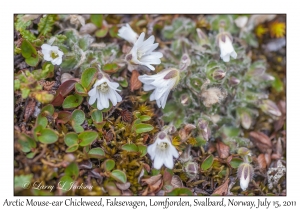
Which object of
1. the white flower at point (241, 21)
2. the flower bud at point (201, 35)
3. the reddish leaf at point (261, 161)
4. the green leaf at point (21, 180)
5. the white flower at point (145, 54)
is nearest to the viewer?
the green leaf at point (21, 180)

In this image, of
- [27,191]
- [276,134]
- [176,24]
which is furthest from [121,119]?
[276,134]

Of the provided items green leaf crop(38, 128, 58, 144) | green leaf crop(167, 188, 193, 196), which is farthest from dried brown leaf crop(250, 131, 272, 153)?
green leaf crop(38, 128, 58, 144)

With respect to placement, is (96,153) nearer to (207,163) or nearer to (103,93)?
(103,93)

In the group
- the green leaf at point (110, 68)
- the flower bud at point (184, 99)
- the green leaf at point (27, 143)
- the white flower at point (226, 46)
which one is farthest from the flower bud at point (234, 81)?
the green leaf at point (27, 143)

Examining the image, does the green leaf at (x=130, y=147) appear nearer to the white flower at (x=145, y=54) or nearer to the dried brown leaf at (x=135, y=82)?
the dried brown leaf at (x=135, y=82)

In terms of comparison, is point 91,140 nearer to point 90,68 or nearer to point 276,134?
point 90,68

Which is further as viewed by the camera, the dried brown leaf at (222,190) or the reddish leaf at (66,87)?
the dried brown leaf at (222,190)
